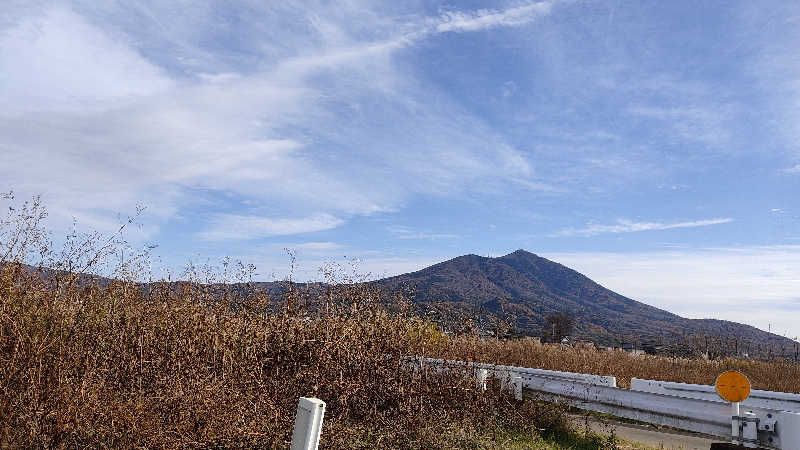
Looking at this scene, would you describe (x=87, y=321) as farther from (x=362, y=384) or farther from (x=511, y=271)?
(x=511, y=271)

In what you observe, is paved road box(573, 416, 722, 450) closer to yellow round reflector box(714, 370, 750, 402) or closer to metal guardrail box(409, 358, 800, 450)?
metal guardrail box(409, 358, 800, 450)

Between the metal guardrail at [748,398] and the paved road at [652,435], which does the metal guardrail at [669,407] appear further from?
the paved road at [652,435]

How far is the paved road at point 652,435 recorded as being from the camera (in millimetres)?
8985

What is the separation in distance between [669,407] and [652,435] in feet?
11.0

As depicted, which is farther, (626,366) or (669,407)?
(626,366)

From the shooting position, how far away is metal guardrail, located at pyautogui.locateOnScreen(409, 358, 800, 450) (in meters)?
5.34

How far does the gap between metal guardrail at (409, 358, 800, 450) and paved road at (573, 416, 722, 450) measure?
658 mm

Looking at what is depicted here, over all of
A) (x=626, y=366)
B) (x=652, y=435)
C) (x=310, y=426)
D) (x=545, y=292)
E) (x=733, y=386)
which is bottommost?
(x=652, y=435)

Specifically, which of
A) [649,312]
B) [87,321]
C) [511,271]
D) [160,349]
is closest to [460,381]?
[160,349]

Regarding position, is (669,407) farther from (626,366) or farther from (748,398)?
(626,366)

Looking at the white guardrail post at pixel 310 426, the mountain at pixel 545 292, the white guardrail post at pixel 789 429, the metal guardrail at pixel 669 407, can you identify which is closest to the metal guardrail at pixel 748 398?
the metal guardrail at pixel 669 407

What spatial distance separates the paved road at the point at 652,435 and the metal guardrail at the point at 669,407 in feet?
2.16

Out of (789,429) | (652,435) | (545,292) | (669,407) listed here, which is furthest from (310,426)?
(545,292)

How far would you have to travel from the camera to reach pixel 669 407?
675 centimetres
